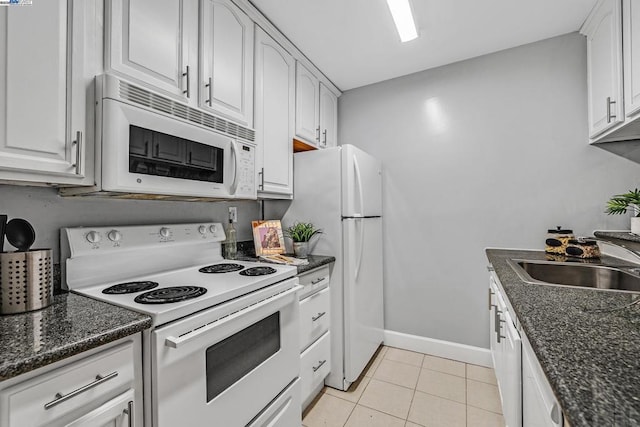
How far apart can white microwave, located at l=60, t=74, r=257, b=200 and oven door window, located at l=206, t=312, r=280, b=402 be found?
70 cm

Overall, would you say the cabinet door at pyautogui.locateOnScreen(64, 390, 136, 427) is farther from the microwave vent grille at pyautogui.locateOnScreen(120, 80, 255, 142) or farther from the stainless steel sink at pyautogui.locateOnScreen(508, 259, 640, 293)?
the stainless steel sink at pyautogui.locateOnScreen(508, 259, 640, 293)

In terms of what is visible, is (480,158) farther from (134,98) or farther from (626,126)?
(134,98)

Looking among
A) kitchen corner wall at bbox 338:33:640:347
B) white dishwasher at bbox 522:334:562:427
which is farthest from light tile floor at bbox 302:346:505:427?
white dishwasher at bbox 522:334:562:427

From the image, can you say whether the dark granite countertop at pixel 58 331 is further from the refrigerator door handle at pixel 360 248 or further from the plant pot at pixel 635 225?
the plant pot at pixel 635 225

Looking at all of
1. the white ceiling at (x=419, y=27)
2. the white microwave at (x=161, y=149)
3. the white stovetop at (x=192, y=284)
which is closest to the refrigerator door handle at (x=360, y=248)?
the white stovetop at (x=192, y=284)

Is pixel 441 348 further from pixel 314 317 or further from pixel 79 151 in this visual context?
pixel 79 151

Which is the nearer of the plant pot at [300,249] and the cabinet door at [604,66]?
the cabinet door at [604,66]

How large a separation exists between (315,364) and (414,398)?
0.72m

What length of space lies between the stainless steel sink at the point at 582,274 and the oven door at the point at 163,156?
1557mm

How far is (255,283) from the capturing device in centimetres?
130

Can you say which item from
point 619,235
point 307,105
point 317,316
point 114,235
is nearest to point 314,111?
point 307,105

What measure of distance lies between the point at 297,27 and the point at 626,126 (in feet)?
6.83

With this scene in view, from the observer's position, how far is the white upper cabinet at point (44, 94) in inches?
35.3

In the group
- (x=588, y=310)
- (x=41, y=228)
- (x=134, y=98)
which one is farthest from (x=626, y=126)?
(x=41, y=228)
